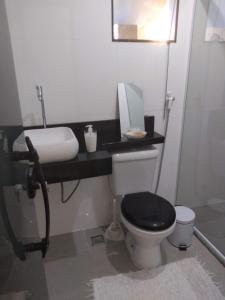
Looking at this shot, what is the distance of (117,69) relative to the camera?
5.85 ft

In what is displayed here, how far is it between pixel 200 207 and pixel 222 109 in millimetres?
924

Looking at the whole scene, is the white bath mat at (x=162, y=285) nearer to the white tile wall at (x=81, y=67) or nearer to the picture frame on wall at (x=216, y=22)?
the white tile wall at (x=81, y=67)

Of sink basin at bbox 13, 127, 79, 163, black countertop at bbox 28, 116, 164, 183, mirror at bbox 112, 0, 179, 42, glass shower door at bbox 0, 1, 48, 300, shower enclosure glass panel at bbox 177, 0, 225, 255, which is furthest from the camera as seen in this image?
shower enclosure glass panel at bbox 177, 0, 225, 255

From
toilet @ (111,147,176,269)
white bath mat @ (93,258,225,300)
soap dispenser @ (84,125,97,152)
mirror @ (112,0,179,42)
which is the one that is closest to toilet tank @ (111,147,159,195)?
toilet @ (111,147,176,269)

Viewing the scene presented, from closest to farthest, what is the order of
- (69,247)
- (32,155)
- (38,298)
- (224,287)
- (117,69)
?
1. (32,155)
2. (38,298)
3. (224,287)
4. (117,69)
5. (69,247)

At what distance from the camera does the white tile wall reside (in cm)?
154

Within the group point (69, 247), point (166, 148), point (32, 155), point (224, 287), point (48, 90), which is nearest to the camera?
point (32, 155)

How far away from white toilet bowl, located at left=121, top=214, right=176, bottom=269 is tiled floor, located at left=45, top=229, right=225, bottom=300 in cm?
8

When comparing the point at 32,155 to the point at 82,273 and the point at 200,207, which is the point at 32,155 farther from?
the point at 200,207

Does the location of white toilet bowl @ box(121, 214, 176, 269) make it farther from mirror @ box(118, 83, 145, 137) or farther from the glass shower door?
the glass shower door

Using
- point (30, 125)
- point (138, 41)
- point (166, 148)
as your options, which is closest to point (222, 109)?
point (166, 148)

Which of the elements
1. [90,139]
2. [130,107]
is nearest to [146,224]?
[90,139]

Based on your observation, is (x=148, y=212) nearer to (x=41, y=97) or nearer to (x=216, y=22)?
(x=41, y=97)

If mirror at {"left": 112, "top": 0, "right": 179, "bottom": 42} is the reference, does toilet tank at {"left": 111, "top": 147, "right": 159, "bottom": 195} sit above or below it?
below
